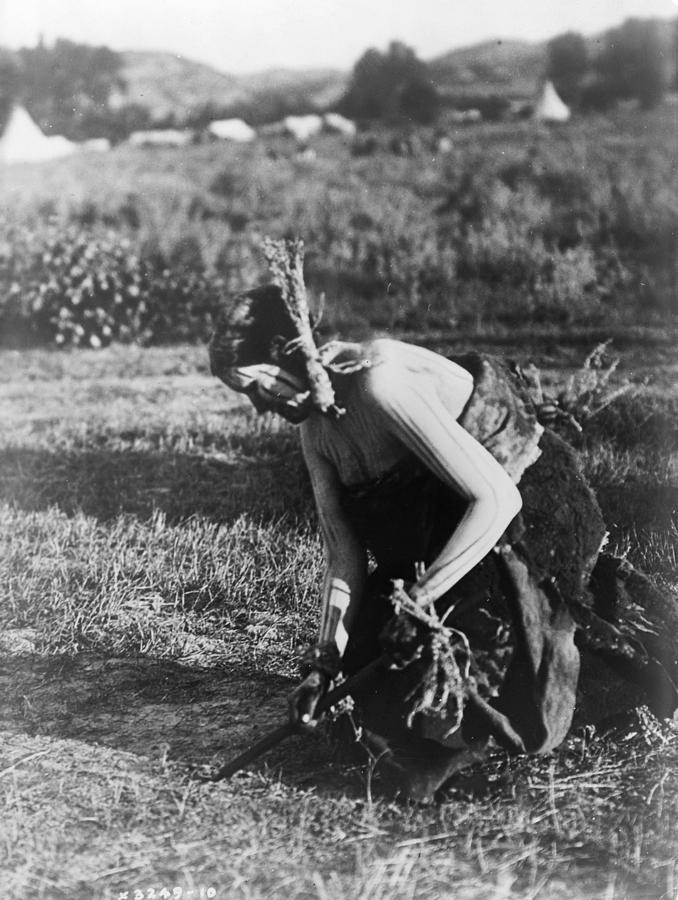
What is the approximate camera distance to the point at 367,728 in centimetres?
248

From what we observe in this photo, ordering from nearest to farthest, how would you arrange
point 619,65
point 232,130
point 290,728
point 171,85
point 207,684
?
1. point 290,728
2. point 619,65
3. point 207,684
4. point 171,85
5. point 232,130

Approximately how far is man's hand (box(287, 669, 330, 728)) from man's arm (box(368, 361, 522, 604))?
34 cm

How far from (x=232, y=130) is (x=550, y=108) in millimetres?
1071

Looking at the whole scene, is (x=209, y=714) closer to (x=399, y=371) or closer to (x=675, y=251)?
(x=399, y=371)

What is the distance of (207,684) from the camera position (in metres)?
3.06

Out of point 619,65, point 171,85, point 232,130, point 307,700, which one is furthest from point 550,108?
point 307,700

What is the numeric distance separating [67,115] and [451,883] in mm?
2631

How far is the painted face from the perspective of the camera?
2240mm

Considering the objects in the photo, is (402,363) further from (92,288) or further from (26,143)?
(26,143)

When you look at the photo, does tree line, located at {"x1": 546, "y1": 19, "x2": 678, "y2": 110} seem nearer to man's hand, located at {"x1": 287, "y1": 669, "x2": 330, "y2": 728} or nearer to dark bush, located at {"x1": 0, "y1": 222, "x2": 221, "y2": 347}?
dark bush, located at {"x1": 0, "y1": 222, "x2": 221, "y2": 347}

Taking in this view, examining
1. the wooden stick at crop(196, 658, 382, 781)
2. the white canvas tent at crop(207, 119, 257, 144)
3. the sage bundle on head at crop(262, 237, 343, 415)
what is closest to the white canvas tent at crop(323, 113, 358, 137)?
the white canvas tent at crop(207, 119, 257, 144)

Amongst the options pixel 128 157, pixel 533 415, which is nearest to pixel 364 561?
pixel 533 415

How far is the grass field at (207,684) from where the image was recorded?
234cm

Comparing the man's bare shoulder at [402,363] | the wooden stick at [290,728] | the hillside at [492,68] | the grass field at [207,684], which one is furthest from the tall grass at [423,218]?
the wooden stick at [290,728]
